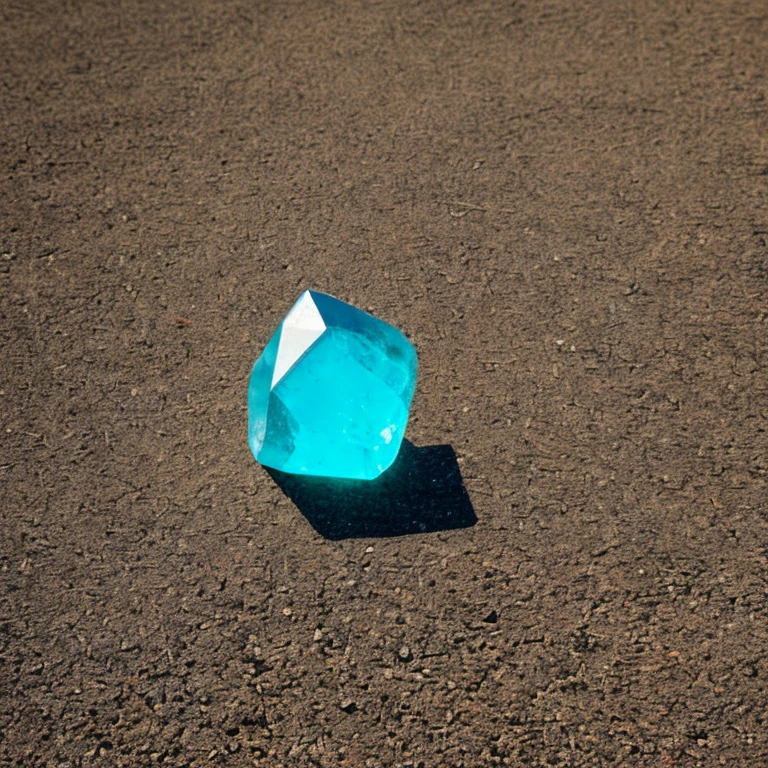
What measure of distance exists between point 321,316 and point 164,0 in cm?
303

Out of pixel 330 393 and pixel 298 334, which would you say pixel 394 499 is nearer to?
pixel 330 393

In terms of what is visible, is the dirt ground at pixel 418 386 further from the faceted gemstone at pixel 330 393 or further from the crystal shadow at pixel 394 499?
the faceted gemstone at pixel 330 393

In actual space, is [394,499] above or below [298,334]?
below

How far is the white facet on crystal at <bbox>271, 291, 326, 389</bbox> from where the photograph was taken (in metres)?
2.74

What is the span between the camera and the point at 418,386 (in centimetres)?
329

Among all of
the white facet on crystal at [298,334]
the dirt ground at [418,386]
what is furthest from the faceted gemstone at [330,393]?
the dirt ground at [418,386]

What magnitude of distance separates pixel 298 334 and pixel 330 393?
0.21m

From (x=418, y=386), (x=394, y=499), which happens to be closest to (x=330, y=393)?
(x=394, y=499)

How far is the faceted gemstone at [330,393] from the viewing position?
2748 mm

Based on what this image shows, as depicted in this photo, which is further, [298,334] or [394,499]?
[394,499]

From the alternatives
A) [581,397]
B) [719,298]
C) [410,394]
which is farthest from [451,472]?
[719,298]

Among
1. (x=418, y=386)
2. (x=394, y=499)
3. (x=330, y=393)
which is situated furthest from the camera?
(x=418, y=386)

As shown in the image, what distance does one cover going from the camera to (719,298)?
11.7 ft

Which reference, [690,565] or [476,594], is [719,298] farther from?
[476,594]
